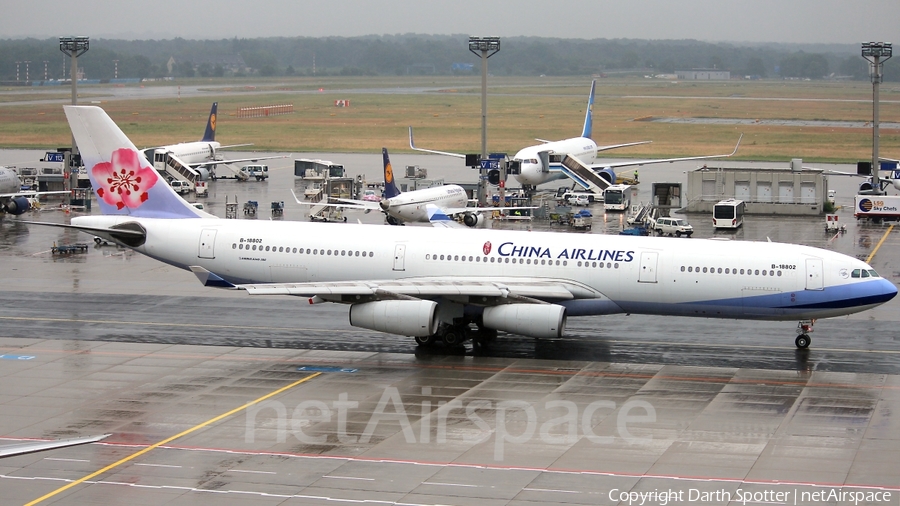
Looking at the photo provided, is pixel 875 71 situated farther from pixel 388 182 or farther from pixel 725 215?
pixel 388 182

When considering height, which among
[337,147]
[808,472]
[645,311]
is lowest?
[808,472]

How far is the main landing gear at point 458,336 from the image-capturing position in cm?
4269

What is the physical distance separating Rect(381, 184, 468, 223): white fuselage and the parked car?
1506 centimetres

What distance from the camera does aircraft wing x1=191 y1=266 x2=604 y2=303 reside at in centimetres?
4041

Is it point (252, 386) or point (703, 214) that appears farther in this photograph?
point (703, 214)

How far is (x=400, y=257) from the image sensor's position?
147ft

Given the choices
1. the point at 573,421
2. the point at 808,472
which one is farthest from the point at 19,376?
the point at 808,472

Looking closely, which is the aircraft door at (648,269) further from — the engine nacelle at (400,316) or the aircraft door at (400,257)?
the aircraft door at (400,257)

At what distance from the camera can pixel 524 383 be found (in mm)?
38094

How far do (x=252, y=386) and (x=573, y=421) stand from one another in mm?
11397

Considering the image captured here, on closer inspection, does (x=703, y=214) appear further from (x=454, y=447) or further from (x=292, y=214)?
(x=454, y=447)

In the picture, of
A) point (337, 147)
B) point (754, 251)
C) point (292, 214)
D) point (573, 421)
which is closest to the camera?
point (573, 421)

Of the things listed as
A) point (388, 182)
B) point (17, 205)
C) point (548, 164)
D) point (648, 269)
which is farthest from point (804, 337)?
point (17, 205)

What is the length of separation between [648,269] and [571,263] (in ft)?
9.87
